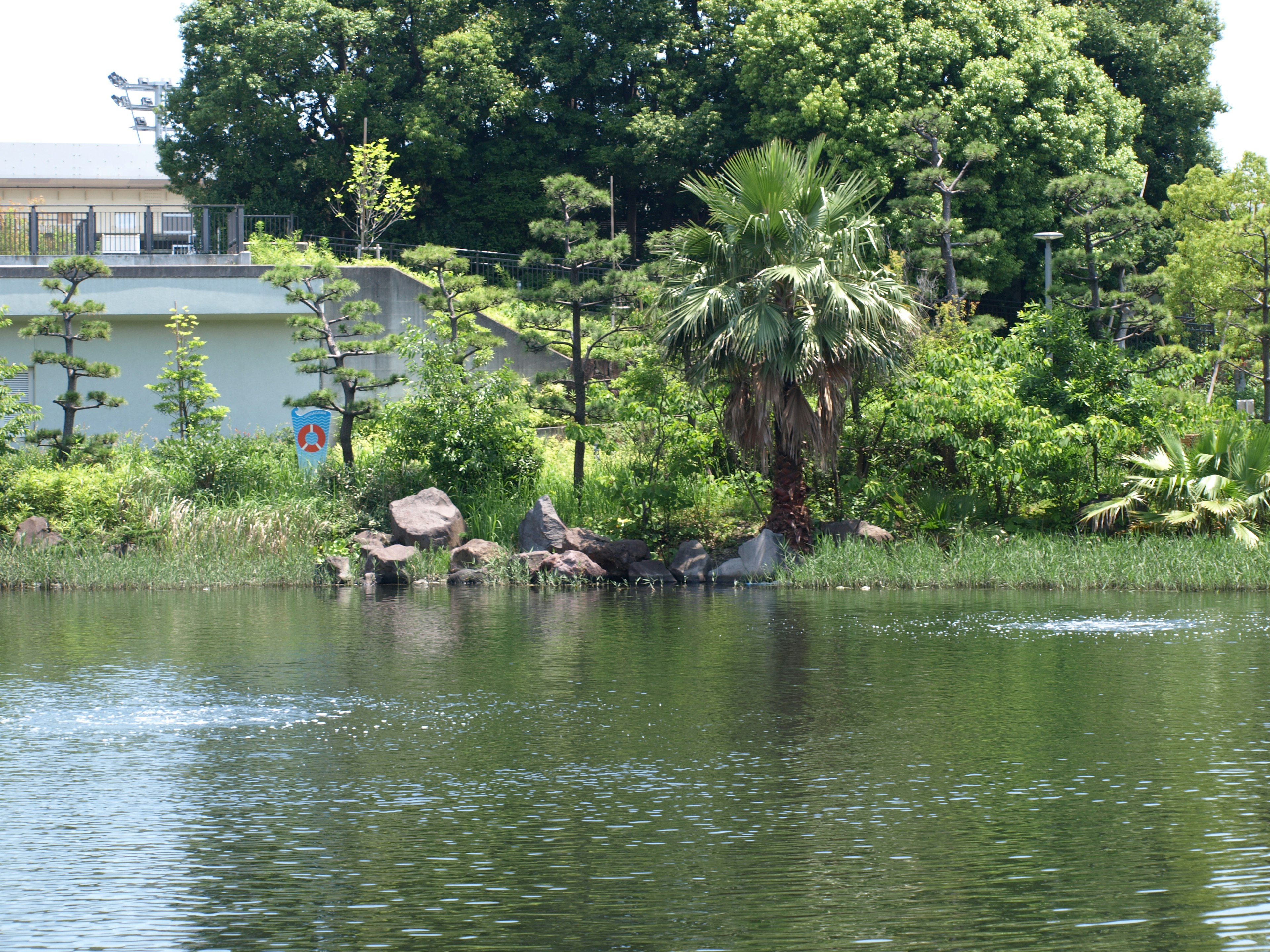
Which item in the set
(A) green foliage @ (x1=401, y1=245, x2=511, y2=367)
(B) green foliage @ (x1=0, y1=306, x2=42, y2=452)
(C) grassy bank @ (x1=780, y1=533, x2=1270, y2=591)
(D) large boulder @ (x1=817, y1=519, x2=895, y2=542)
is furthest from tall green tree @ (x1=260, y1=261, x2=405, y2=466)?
(C) grassy bank @ (x1=780, y1=533, x2=1270, y2=591)

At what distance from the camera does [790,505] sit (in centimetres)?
2412

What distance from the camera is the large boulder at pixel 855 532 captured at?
79.4ft

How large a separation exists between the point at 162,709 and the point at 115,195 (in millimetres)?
60967

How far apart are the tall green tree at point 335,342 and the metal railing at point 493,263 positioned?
10722 millimetres

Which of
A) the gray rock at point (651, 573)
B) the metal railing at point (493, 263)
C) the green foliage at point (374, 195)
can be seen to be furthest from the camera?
the metal railing at point (493, 263)

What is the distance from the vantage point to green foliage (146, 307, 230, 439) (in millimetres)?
28031

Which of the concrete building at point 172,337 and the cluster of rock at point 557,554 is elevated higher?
the concrete building at point 172,337

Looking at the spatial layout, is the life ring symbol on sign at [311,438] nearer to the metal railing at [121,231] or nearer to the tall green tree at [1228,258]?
the metal railing at [121,231]

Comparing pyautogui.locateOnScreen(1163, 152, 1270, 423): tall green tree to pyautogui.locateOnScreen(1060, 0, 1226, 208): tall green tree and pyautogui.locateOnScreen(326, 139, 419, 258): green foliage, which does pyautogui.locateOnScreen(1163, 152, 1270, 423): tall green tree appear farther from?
pyautogui.locateOnScreen(326, 139, 419, 258): green foliage

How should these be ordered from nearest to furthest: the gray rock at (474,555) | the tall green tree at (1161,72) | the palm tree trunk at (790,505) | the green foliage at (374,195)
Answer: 1. the palm tree trunk at (790,505)
2. the gray rock at (474,555)
3. the green foliage at (374,195)
4. the tall green tree at (1161,72)

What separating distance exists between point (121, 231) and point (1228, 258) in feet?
95.5

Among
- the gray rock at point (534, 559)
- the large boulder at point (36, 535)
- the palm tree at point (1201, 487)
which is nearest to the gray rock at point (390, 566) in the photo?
the gray rock at point (534, 559)

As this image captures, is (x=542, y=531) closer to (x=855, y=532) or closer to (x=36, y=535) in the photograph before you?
(x=855, y=532)

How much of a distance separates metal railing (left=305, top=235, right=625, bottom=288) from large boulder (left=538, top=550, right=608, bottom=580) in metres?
16.5
